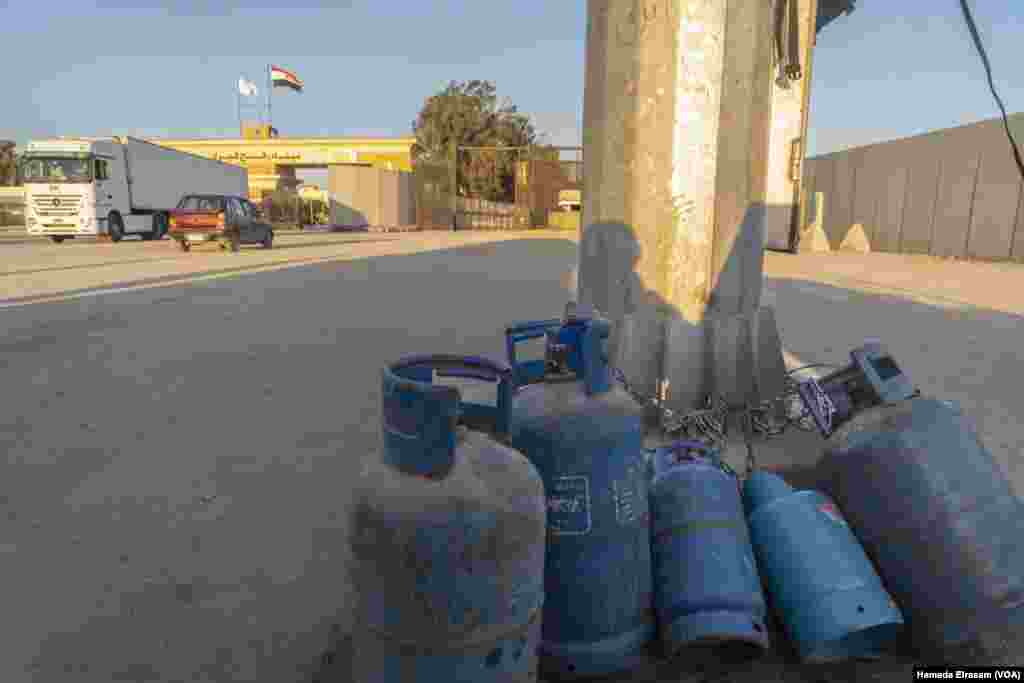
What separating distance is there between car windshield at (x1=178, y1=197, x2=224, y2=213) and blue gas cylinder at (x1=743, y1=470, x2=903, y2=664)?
1957 centimetres

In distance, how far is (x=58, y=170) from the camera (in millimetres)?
22172

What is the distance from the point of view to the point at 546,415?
2.10 metres

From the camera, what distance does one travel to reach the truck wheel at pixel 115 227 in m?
23.4

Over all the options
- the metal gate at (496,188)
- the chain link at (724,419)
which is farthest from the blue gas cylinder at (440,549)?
the metal gate at (496,188)

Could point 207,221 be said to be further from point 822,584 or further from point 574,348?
point 822,584

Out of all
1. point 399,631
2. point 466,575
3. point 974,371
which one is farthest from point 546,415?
point 974,371

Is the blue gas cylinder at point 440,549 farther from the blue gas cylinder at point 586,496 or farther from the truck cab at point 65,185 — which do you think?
the truck cab at point 65,185

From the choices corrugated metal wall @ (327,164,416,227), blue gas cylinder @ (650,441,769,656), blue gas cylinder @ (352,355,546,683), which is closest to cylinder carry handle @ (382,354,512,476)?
blue gas cylinder @ (352,355,546,683)

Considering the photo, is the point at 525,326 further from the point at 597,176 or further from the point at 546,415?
the point at 597,176

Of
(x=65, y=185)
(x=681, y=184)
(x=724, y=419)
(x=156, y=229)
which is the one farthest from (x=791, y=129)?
(x=156, y=229)

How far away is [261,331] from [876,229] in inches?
1009

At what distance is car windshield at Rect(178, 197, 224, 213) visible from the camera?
63.1 ft

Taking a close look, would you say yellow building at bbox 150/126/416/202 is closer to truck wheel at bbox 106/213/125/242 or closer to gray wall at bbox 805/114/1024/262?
truck wheel at bbox 106/213/125/242

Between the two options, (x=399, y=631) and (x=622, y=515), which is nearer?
(x=399, y=631)
